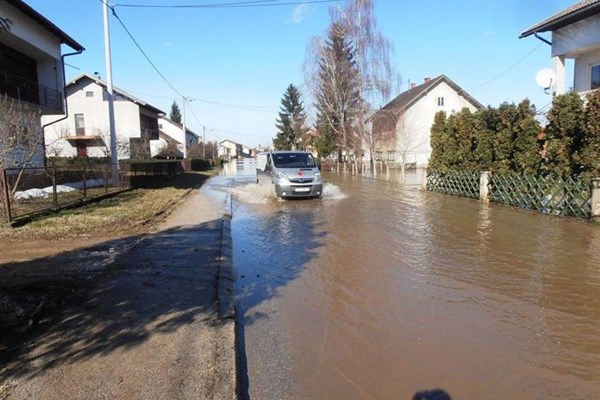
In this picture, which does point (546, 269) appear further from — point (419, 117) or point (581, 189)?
point (419, 117)

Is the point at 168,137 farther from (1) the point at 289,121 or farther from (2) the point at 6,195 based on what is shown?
(2) the point at 6,195

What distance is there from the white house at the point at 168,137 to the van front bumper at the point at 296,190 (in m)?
44.5

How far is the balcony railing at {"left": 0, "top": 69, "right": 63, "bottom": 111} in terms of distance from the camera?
62.3ft

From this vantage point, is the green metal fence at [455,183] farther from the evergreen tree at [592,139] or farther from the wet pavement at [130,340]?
the wet pavement at [130,340]

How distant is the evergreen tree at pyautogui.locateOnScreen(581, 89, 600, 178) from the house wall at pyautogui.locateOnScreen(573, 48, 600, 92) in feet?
27.9

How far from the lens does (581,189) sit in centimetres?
1093

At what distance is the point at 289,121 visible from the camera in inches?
2926

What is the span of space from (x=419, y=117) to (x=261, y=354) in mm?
46320

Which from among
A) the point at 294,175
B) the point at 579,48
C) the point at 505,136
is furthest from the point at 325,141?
the point at 505,136

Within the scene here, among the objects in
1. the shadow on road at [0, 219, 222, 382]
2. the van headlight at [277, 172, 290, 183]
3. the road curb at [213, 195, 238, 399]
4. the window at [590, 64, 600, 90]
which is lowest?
the road curb at [213, 195, 238, 399]

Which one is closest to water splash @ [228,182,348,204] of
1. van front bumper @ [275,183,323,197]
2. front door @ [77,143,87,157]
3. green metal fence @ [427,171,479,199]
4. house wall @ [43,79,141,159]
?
van front bumper @ [275,183,323,197]

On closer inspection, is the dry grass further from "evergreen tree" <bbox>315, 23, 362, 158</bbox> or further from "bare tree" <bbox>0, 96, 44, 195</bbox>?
"evergreen tree" <bbox>315, 23, 362, 158</bbox>

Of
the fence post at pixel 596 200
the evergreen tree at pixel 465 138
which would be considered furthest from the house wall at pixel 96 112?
the fence post at pixel 596 200

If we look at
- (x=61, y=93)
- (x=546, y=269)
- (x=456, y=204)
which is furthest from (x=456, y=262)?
(x=61, y=93)
